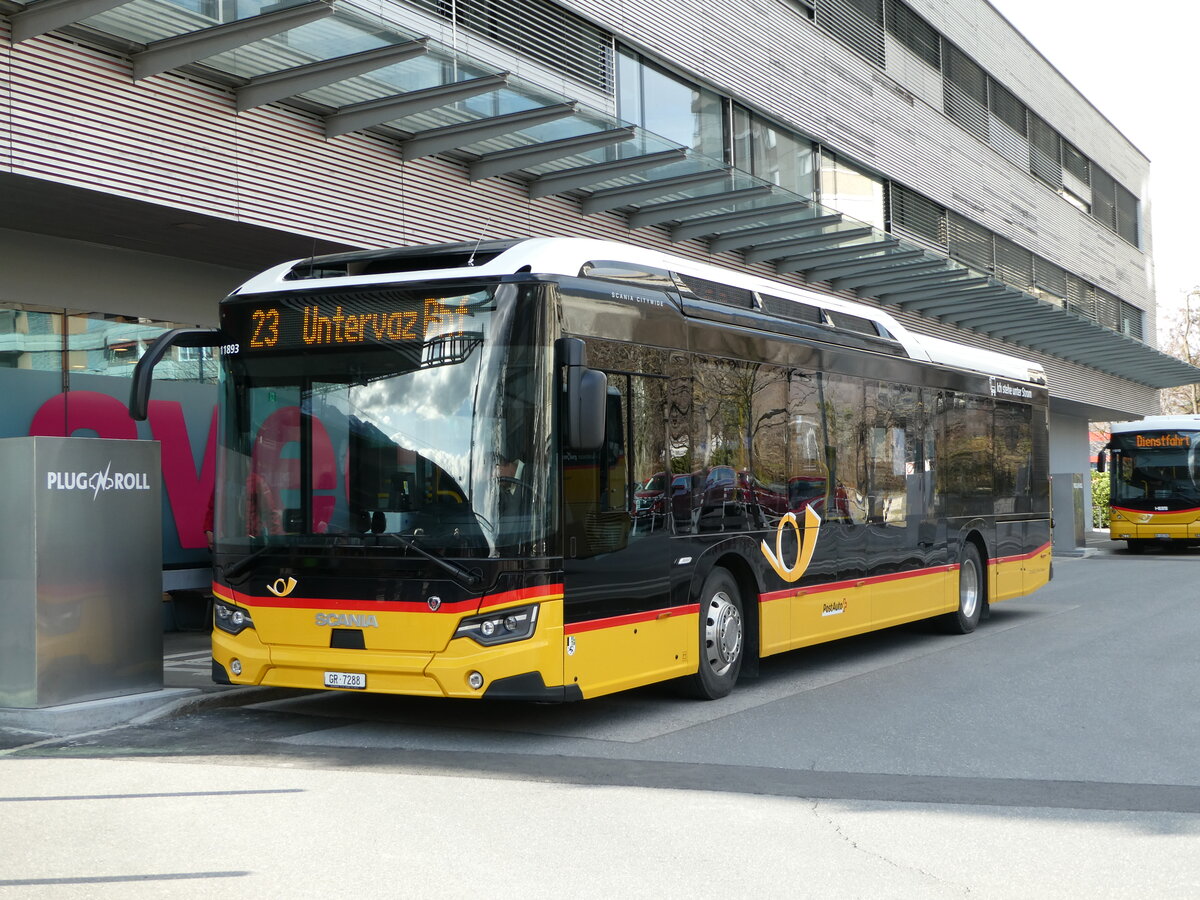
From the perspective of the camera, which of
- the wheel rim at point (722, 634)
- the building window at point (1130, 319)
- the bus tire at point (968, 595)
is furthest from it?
the building window at point (1130, 319)

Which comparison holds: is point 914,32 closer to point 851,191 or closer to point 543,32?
point 851,191

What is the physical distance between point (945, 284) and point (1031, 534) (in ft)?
29.9

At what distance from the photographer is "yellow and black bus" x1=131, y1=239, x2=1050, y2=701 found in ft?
25.0

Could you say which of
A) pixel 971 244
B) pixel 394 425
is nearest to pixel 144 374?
pixel 394 425

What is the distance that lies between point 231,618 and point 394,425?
178 centimetres

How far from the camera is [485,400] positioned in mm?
7633

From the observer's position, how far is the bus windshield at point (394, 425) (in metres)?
7.61

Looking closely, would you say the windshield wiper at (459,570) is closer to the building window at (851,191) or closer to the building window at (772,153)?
the building window at (772,153)

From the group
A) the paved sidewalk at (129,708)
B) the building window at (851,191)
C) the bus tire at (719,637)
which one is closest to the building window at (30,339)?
the paved sidewalk at (129,708)

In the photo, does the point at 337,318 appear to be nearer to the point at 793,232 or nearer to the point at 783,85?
the point at 793,232

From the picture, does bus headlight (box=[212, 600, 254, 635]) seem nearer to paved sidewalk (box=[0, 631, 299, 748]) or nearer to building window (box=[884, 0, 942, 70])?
paved sidewalk (box=[0, 631, 299, 748])

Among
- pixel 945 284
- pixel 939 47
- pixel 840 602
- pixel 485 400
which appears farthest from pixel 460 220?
pixel 939 47

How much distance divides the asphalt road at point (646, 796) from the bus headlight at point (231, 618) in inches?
25.7

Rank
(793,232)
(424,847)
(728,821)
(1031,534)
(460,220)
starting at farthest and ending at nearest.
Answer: (793,232), (1031,534), (460,220), (728,821), (424,847)
